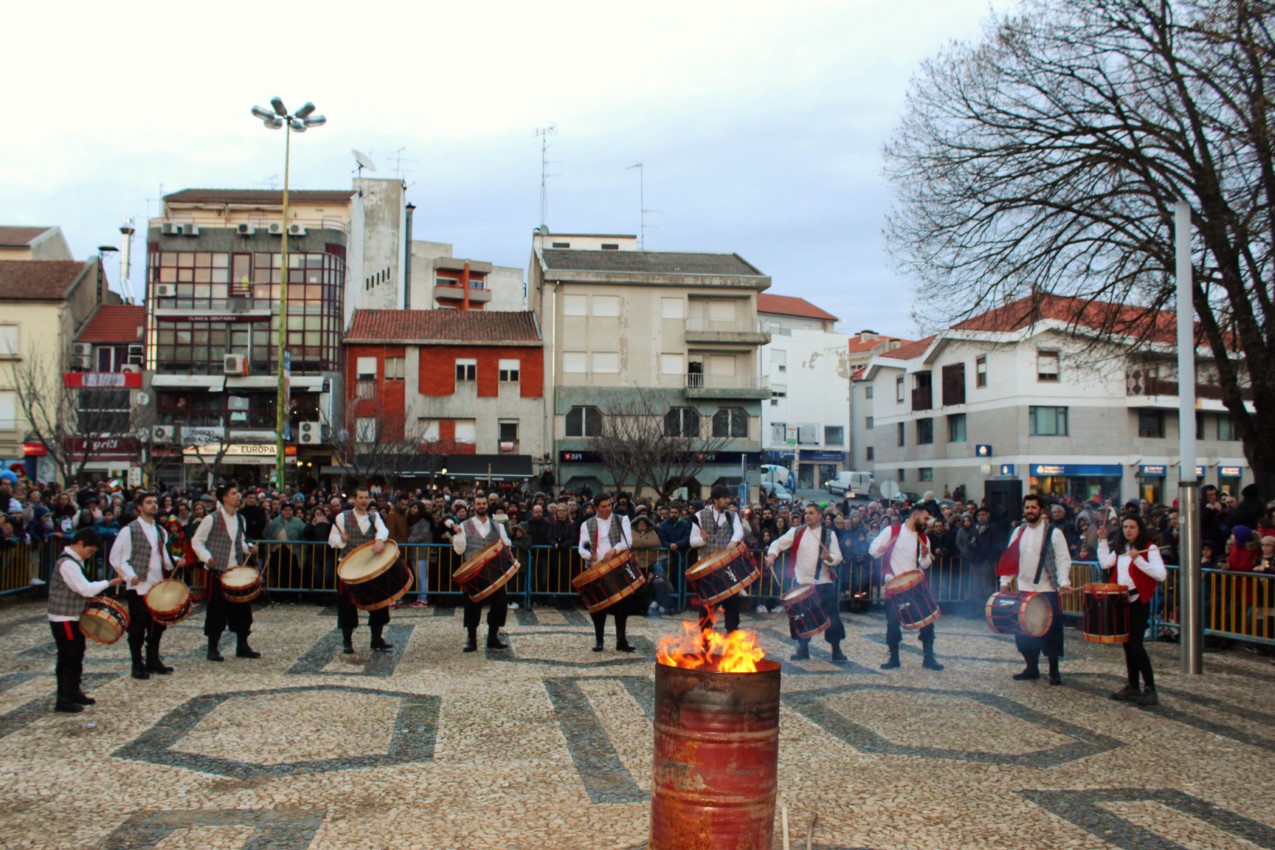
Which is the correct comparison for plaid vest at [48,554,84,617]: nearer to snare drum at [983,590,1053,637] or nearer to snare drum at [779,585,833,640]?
snare drum at [779,585,833,640]

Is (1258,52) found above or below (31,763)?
above

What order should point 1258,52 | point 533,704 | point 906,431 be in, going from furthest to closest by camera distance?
point 906,431, point 1258,52, point 533,704

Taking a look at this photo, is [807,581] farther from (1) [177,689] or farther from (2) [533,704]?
(1) [177,689]

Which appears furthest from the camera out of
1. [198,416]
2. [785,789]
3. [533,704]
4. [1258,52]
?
[198,416]

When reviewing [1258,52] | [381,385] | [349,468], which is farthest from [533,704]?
[381,385]

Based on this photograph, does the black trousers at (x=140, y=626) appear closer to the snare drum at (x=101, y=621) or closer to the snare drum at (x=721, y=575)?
the snare drum at (x=101, y=621)

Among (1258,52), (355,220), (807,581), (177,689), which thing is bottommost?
(177,689)

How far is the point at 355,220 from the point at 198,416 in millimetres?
11893

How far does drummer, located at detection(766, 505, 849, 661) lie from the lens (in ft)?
36.2

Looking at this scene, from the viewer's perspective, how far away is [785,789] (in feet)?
20.5

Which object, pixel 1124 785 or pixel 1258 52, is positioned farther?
pixel 1258 52

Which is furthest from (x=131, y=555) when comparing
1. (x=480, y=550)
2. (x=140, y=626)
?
(x=480, y=550)

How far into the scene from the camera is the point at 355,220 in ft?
159

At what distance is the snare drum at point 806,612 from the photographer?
10.9m
